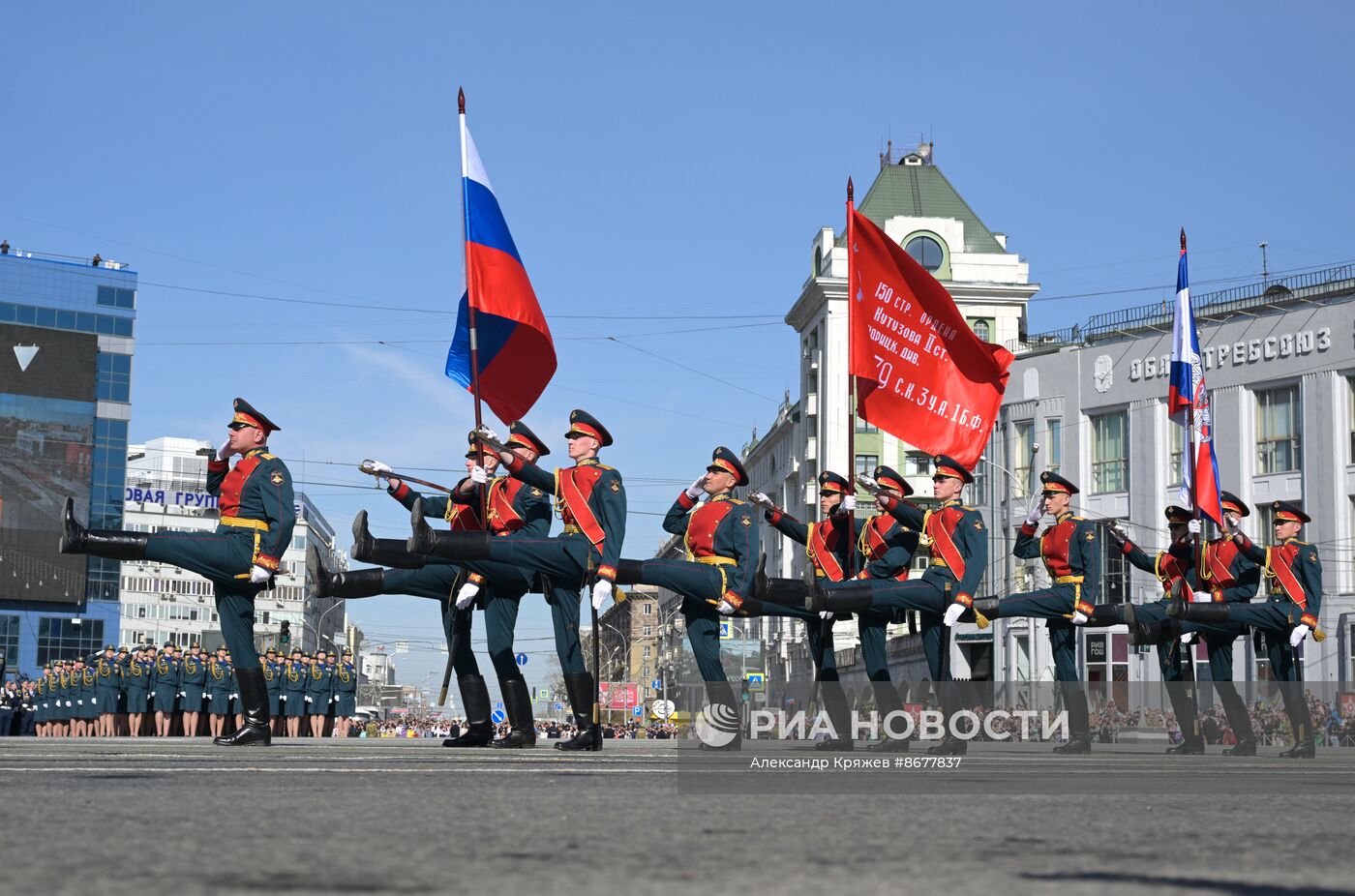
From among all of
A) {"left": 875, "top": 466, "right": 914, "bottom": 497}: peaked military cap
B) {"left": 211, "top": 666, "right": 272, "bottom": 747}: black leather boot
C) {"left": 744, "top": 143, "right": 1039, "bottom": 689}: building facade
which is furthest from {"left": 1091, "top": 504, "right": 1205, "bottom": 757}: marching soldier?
{"left": 744, "top": 143, "right": 1039, "bottom": 689}: building facade

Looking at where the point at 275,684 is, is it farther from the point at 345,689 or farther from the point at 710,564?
the point at 710,564

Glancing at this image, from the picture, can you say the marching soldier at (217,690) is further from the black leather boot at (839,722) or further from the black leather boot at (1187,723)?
the black leather boot at (839,722)

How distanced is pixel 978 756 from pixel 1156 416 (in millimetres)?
40166

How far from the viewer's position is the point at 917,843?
4.65m

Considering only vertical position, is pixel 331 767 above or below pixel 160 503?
below

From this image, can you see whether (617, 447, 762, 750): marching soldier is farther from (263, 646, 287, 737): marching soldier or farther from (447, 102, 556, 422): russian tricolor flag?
(263, 646, 287, 737): marching soldier

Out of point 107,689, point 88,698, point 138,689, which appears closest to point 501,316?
point 138,689

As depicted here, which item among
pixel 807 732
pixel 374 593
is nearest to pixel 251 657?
pixel 374 593

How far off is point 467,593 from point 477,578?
14 centimetres

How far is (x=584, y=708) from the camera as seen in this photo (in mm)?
12109

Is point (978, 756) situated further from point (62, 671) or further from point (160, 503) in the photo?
point (160, 503)

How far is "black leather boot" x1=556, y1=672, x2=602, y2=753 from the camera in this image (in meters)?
12.0

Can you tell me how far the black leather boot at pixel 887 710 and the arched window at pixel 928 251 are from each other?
2656 inches

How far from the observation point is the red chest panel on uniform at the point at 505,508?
1308 cm
